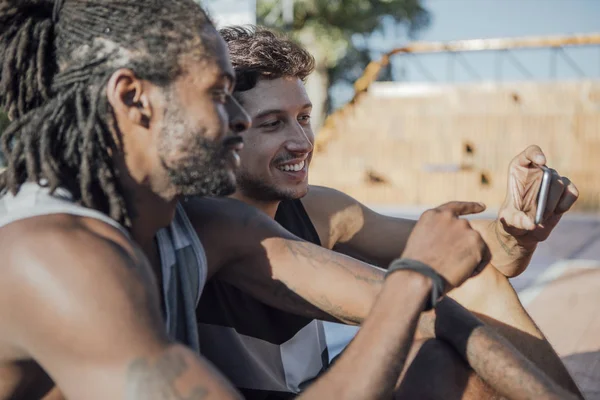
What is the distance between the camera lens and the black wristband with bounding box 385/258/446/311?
5.60ft

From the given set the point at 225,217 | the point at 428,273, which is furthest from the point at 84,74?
the point at 428,273

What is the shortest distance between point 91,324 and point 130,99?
0.57 metres

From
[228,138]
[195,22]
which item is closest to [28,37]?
[195,22]

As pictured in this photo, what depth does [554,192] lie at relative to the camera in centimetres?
254

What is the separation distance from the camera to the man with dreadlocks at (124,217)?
1441mm

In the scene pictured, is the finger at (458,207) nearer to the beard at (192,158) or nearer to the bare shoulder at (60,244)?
the beard at (192,158)

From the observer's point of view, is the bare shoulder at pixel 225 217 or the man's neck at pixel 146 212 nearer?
the man's neck at pixel 146 212

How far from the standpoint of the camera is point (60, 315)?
143cm

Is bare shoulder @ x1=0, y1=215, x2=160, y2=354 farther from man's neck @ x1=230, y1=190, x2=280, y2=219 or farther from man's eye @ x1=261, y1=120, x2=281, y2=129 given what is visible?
man's eye @ x1=261, y1=120, x2=281, y2=129

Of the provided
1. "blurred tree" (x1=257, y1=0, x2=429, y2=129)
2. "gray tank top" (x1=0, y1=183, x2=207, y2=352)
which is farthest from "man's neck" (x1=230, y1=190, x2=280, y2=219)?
"blurred tree" (x1=257, y1=0, x2=429, y2=129)

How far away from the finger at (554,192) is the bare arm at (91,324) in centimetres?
148

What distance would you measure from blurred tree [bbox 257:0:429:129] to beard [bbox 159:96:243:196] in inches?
657

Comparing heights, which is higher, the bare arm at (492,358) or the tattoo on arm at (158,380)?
the tattoo on arm at (158,380)

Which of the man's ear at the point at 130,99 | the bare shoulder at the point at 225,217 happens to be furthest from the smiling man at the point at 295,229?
the man's ear at the point at 130,99
